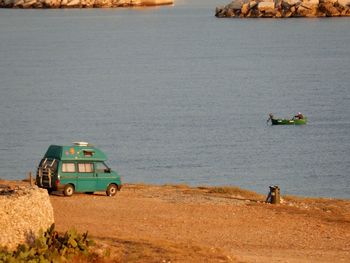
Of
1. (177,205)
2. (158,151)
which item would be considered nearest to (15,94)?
(158,151)

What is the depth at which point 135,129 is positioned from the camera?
270 feet

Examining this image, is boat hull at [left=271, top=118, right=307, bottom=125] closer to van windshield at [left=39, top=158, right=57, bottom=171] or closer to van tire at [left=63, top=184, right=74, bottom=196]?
van tire at [left=63, top=184, right=74, bottom=196]

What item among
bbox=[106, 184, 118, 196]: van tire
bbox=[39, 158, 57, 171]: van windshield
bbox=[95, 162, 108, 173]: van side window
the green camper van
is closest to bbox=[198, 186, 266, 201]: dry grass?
bbox=[106, 184, 118, 196]: van tire

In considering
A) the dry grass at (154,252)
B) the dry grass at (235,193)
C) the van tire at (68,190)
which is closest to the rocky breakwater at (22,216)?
the dry grass at (154,252)

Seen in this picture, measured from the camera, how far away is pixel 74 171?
34812mm

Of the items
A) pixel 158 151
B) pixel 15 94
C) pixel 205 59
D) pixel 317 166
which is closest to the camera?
pixel 317 166

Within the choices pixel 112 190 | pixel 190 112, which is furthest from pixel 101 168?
pixel 190 112

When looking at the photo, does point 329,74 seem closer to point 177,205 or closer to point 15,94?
point 15,94

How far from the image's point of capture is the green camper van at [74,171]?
3453 centimetres

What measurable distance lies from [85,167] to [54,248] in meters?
11.2

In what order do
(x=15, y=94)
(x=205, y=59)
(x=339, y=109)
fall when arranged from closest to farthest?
(x=339, y=109) → (x=15, y=94) → (x=205, y=59)

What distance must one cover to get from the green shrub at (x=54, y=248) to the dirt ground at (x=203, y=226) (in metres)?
0.42

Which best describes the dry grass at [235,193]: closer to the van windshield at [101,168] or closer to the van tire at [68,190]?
the van windshield at [101,168]

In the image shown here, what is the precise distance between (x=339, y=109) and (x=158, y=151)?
26494 millimetres
